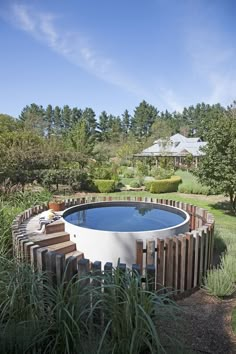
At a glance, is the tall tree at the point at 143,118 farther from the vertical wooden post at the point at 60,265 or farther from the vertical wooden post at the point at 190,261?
the vertical wooden post at the point at 60,265

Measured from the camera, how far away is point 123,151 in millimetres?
36688

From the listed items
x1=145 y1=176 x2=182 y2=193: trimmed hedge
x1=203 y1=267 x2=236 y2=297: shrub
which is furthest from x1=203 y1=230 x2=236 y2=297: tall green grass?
x1=145 y1=176 x2=182 y2=193: trimmed hedge

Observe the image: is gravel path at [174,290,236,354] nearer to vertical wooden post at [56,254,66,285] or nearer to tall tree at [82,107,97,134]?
vertical wooden post at [56,254,66,285]

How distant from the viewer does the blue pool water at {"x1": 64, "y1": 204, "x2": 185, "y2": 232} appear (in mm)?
7445

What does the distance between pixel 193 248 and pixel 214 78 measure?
1265 centimetres

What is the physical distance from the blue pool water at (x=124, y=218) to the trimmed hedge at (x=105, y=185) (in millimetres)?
9023

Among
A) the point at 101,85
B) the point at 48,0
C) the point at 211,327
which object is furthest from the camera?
the point at 101,85

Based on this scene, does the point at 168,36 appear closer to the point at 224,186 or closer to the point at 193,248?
the point at 224,186

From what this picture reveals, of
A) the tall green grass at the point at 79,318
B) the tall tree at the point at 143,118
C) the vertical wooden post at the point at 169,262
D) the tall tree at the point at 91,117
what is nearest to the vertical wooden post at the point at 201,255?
the vertical wooden post at the point at 169,262

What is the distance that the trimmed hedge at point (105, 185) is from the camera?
18141mm

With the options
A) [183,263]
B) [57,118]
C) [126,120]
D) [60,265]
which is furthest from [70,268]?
[57,118]

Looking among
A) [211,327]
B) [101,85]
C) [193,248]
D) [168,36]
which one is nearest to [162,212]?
[193,248]

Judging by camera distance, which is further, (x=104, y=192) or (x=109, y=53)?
(x=104, y=192)

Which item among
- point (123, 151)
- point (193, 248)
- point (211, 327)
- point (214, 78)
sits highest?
point (214, 78)
